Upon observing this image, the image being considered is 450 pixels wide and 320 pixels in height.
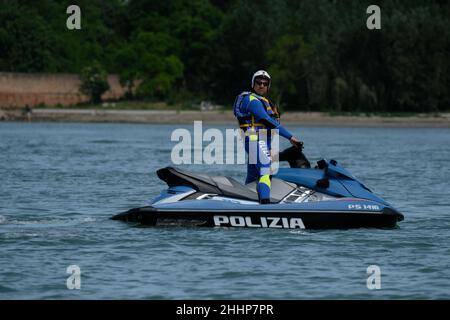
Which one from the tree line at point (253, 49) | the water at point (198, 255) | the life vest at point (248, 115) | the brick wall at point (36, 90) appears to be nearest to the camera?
the water at point (198, 255)

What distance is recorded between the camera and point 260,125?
Answer: 43.9 feet

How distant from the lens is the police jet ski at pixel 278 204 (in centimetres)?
1317

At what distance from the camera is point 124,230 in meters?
13.5

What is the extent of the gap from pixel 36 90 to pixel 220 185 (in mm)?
68730

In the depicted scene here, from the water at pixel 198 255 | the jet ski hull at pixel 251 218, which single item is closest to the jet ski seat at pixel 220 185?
the jet ski hull at pixel 251 218

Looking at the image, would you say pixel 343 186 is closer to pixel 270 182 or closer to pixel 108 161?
pixel 270 182

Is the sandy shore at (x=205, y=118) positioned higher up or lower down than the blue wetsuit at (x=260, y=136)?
lower down

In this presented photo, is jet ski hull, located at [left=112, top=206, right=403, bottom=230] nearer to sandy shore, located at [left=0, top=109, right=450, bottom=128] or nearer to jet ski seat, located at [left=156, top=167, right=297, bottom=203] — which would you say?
jet ski seat, located at [left=156, top=167, right=297, bottom=203]

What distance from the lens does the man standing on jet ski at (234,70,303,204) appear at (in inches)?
522

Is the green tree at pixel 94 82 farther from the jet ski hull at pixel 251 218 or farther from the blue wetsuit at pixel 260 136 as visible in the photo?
the jet ski hull at pixel 251 218

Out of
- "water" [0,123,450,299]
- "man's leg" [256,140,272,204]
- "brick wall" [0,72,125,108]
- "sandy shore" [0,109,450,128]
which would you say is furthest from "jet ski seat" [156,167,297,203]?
"brick wall" [0,72,125,108]

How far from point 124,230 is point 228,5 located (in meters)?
89.4

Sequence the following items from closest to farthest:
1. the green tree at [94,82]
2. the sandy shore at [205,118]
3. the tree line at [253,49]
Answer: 1. the sandy shore at [205,118]
2. the tree line at [253,49]
3. the green tree at [94,82]

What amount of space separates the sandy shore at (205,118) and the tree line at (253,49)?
184 centimetres
